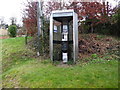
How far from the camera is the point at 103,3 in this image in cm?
780

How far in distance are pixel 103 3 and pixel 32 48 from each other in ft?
18.4

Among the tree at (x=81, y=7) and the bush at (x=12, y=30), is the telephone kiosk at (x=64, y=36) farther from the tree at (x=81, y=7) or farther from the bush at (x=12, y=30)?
the bush at (x=12, y=30)

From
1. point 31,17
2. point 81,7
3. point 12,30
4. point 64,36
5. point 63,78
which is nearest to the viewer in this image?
point 63,78

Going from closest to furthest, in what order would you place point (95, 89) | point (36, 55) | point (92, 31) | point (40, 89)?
1. point (95, 89)
2. point (40, 89)
3. point (36, 55)
4. point (92, 31)

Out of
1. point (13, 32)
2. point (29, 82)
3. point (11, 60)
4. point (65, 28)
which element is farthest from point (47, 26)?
point (13, 32)

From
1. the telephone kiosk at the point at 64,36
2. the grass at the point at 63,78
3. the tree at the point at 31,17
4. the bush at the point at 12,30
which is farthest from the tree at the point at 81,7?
the bush at the point at 12,30

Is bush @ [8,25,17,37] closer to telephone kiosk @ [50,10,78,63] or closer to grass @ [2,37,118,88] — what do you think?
telephone kiosk @ [50,10,78,63]

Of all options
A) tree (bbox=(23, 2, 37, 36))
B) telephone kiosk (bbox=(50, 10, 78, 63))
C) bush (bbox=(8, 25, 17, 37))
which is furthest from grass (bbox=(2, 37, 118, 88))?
bush (bbox=(8, 25, 17, 37))

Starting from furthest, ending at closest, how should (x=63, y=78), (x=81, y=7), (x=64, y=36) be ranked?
(x=81, y=7), (x=64, y=36), (x=63, y=78)

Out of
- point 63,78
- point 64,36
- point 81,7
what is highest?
point 81,7

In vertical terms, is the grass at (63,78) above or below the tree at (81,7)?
below

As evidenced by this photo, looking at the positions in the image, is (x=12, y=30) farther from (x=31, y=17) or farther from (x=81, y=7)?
(x=81, y=7)

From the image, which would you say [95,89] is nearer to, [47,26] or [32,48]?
[47,26]

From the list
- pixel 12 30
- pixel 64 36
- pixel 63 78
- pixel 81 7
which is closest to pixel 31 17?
pixel 81 7
